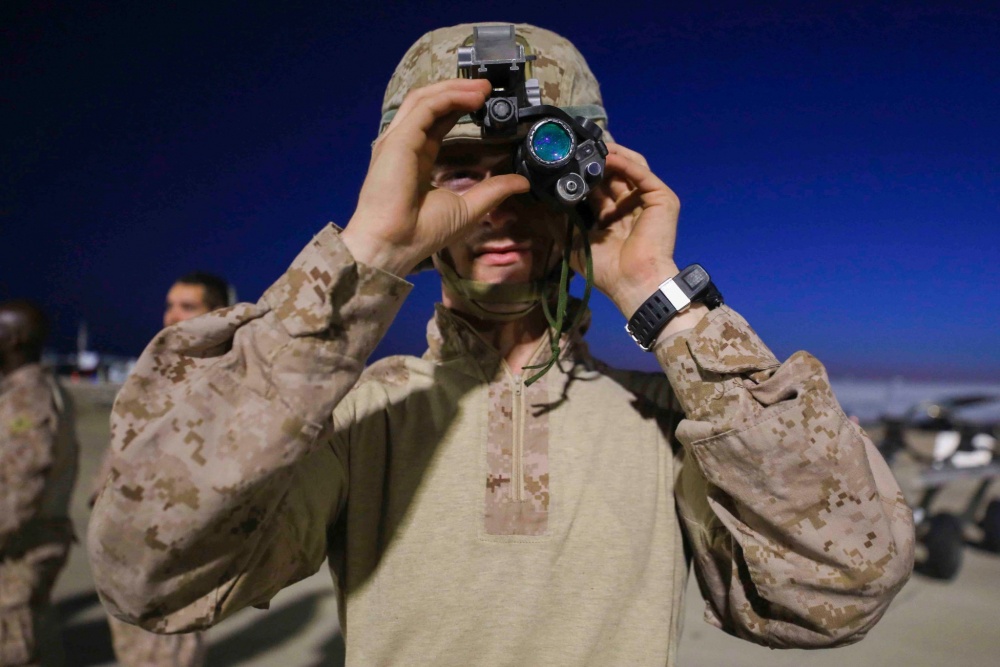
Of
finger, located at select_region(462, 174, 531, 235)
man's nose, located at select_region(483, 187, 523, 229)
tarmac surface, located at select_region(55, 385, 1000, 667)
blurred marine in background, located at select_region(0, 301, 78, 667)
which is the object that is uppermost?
man's nose, located at select_region(483, 187, 523, 229)

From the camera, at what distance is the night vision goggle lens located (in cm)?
142

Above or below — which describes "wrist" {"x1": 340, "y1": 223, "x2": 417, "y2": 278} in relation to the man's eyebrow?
below

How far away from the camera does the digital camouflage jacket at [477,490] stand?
3.34 ft

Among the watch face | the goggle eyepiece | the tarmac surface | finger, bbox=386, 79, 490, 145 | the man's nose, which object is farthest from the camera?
the tarmac surface

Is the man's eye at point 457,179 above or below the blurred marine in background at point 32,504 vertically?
above

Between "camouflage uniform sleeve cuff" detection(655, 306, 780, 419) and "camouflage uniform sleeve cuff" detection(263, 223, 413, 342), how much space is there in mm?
580

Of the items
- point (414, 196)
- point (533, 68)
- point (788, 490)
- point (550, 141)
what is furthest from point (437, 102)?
point (788, 490)

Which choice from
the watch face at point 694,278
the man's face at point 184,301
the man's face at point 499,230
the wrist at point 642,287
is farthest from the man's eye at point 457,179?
the man's face at point 184,301

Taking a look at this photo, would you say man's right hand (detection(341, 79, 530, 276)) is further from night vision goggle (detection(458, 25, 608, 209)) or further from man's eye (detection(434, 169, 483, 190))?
man's eye (detection(434, 169, 483, 190))

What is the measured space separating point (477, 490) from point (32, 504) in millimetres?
3085

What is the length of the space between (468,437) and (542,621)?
0.42 meters

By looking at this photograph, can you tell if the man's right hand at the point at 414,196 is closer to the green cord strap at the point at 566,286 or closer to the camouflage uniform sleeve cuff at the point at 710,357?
the green cord strap at the point at 566,286

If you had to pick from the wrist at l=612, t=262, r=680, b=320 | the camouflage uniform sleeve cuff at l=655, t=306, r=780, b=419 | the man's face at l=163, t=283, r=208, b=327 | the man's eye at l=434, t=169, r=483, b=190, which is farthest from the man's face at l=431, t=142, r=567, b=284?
the man's face at l=163, t=283, r=208, b=327

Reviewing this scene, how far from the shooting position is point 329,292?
3.46 ft
